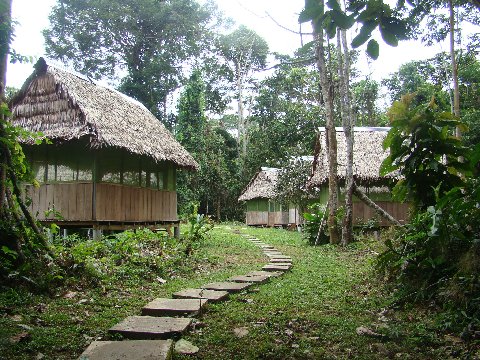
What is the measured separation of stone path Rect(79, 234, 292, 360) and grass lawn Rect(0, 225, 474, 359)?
14 cm

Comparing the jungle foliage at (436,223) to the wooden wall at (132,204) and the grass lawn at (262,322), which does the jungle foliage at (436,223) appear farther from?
the wooden wall at (132,204)

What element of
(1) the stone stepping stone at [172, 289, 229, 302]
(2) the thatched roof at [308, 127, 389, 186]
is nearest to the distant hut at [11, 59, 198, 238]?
(1) the stone stepping stone at [172, 289, 229, 302]

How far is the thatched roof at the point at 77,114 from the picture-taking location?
10359 millimetres

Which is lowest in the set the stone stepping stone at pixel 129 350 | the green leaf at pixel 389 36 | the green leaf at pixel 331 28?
the stone stepping stone at pixel 129 350

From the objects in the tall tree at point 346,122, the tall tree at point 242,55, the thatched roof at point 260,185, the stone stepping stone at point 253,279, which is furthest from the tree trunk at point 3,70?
the tall tree at point 242,55

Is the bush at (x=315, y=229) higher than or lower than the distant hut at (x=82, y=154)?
lower

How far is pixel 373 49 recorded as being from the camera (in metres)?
2.55

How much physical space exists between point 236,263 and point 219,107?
27102mm

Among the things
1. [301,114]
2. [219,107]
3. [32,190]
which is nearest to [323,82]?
[32,190]

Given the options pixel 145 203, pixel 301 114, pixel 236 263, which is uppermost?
pixel 301 114

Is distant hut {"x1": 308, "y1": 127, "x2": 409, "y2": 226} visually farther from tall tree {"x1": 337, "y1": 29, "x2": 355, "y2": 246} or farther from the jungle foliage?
the jungle foliage

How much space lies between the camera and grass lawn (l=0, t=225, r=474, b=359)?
3086 millimetres

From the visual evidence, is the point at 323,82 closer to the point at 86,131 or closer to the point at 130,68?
the point at 86,131

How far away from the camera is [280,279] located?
21.0 ft
